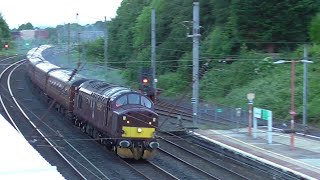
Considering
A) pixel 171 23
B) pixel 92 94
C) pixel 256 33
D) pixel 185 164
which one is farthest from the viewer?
pixel 171 23

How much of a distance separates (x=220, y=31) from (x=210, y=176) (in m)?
27.4

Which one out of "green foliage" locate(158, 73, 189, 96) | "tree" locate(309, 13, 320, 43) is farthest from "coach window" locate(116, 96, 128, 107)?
A: "green foliage" locate(158, 73, 189, 96)

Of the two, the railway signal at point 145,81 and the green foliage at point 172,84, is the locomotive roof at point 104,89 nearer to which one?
the railway signal at point 145,81

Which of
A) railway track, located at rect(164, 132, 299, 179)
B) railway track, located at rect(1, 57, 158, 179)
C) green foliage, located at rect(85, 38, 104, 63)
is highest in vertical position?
green foliage, located at rect(85, 38, 104, 63)

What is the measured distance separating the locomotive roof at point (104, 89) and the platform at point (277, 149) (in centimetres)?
508

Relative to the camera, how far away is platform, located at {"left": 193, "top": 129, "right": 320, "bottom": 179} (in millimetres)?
19266

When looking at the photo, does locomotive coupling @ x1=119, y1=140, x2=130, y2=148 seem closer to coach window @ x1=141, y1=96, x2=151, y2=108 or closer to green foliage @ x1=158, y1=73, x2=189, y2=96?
coach window @ x1=141, y1=96, x2=151, y2=108

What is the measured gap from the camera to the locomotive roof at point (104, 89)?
20.7 metres

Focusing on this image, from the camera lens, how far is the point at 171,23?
174 ft

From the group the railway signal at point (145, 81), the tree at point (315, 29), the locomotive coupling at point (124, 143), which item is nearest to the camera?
the locomotive coupling at point (124, 143)

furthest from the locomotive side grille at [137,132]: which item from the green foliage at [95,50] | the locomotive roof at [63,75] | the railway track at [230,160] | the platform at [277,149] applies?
the green foliage at [95,50]

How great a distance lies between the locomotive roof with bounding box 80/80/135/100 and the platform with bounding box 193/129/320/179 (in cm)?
508

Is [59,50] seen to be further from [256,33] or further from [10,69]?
[256,33]

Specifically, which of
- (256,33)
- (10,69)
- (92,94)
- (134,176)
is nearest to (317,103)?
(256,33)
